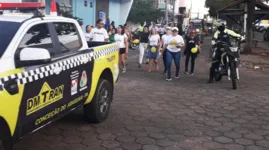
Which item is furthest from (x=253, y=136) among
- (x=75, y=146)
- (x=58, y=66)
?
(x=58, y=66)

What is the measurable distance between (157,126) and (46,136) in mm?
1747

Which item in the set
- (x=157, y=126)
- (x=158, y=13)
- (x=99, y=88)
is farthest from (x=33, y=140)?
(x=158, y=13)

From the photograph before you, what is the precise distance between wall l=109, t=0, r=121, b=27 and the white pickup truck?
21470 millimetres

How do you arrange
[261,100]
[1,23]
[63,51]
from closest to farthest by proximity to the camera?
[1,23], [63,51], [261,100]

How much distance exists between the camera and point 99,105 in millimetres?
5289

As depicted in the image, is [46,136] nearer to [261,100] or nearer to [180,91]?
[180,91]

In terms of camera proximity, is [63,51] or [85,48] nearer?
[63,51]

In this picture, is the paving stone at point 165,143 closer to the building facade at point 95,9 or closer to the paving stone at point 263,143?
the paving stone at point 263,143

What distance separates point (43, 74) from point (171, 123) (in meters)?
2.68

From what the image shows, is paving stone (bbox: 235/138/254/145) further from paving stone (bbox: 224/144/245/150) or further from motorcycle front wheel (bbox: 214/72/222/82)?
motorcycle front wheel (bbox: 214/72/222/82)

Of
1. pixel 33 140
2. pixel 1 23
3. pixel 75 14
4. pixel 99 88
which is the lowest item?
pixel 33 140

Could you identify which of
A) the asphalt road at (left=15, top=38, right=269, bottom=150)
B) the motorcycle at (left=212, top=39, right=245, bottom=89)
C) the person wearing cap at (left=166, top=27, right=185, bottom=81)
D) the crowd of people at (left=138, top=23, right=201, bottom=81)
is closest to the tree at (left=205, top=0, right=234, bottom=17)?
the crowd of people at (left=138, top=23, right=201, bottom=81)

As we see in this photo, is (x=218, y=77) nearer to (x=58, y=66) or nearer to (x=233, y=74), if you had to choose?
(x=233, y=74)

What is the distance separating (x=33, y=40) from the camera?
367 centimetres
